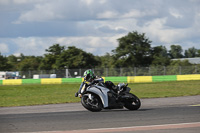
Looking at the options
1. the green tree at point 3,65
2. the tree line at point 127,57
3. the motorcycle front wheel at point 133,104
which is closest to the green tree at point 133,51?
the tree line at point 127,57

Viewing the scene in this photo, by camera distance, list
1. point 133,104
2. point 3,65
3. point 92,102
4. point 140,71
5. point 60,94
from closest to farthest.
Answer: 1. point 92,102
2. point 133,104
3. point 60,94
4. point 140,71
5. point 3,65

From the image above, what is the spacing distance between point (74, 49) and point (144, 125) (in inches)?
2749

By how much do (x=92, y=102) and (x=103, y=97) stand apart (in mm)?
435

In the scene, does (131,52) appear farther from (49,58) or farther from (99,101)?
(99,101)

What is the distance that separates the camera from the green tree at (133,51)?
65.8 m

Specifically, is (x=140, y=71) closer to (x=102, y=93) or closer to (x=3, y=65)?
(x=102, y=93)

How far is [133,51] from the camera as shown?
67500mm

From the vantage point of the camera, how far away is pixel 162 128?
25.9ft

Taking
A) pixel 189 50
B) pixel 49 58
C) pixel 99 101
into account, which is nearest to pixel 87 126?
pixel 99 101

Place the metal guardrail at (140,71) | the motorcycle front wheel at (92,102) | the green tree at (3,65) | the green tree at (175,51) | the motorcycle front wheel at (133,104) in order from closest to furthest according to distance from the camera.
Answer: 1. the motorcycle front wheel at (92,102)
2. the motorcycle front wheel at (133,104)
3. the metal guardrail at (140,71)
4. the green tree at (3,65)
5. the green tree at (175,51)

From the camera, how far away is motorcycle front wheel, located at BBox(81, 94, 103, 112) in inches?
465

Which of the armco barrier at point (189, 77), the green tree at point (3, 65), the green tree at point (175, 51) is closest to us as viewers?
the armco barrier at point (189, 77)

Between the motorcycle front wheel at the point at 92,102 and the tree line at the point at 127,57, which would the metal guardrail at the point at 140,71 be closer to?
the tree line at the point at 127,57

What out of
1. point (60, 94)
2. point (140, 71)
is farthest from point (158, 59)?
point (60, 94)
